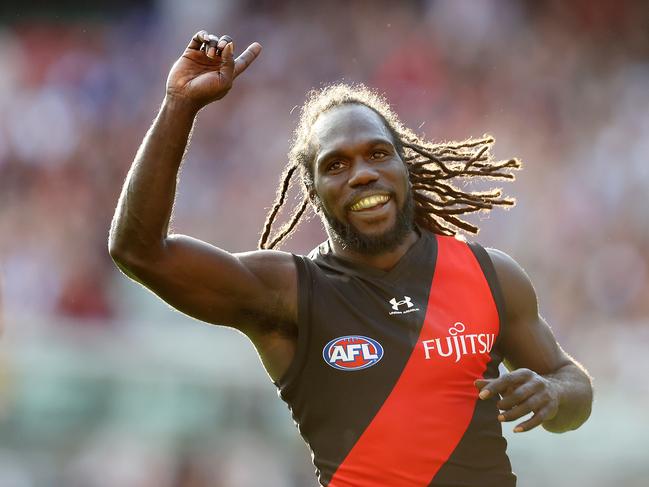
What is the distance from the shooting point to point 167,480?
412 inches

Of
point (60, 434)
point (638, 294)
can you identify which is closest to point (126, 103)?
point (60, 434)

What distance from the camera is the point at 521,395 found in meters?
3.78

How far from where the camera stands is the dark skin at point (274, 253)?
12.4ft

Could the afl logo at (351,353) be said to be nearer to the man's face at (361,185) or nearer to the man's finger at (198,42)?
the man's face at (361,185)

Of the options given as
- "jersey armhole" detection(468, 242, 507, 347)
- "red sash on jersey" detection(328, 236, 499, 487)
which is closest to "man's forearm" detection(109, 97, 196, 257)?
"red sash on jersey" detection(328, 236, 499, 487)

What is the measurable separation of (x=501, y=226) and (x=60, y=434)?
5045 mm

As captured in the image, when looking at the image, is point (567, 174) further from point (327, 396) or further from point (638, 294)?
point (327, 396)

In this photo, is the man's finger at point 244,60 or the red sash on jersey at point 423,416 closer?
the man's finger at point 244,60

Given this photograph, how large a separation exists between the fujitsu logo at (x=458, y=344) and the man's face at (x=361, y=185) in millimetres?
441

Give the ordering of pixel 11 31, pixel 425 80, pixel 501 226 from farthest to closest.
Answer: pixel 11 31
pixel 425 80
pixel 501 226

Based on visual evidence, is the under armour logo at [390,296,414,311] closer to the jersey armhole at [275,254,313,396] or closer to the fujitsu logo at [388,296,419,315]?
the fujitsu logo at [388,296,419,315]

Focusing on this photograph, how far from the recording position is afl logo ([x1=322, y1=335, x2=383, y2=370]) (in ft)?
13.6

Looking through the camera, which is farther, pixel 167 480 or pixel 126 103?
pixel 126 103

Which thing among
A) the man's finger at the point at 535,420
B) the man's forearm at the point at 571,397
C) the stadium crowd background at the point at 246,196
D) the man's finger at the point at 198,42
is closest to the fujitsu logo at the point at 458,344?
the man's forearm at the point at 571,397
